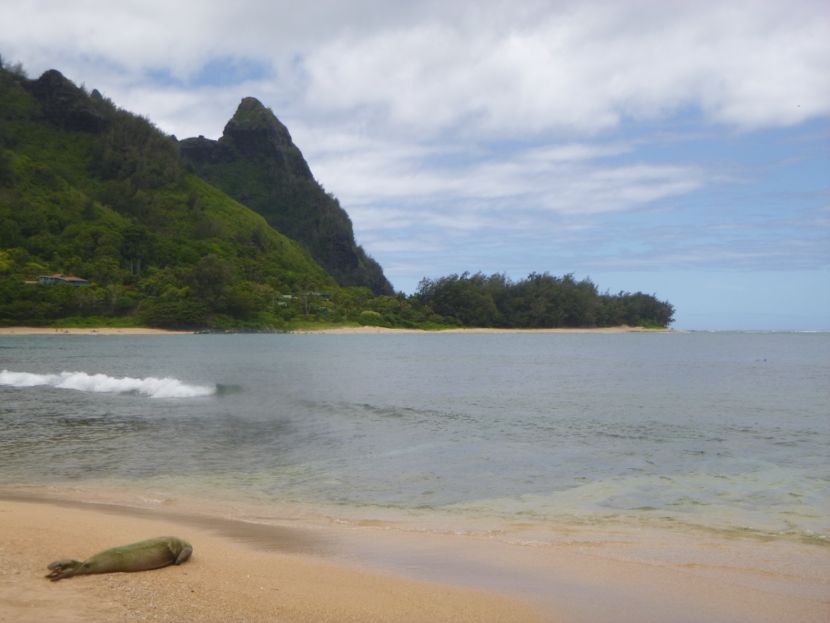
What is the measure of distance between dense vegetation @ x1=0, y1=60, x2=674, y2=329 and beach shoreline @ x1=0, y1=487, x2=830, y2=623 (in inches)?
4337

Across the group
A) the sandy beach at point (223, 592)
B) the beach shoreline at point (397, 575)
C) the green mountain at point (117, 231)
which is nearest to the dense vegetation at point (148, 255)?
the green mountain at point (117, 231)

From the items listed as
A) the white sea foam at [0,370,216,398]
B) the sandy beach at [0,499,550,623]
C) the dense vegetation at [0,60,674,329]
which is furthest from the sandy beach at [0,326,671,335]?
the sandy beach at [0,499,550,623]

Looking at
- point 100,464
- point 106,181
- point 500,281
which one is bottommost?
point 100,464

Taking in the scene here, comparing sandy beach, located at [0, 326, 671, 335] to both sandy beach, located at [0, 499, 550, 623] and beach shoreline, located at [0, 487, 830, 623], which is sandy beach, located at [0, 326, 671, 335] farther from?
sandy beach, located at [0, 499, 550, 623]

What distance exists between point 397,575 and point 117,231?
148 m

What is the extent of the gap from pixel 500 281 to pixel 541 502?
17121 cm

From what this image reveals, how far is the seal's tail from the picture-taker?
24.0 ft

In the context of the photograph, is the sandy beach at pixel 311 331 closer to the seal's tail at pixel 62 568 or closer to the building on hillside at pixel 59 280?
the building on hillside at pixel 59 280

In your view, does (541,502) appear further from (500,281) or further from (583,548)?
(500,281)

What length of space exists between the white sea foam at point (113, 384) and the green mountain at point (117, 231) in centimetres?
7722

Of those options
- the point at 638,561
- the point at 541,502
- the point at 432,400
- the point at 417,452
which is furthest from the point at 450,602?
the point at 432,400

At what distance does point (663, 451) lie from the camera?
18.9 m

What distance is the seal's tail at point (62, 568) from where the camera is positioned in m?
7.32

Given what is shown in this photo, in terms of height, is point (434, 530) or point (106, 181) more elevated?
point (106, 181)
